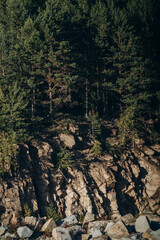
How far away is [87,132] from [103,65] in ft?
39.7

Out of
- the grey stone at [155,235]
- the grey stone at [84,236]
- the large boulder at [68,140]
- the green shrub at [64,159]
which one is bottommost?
the grey stone at [84,236]

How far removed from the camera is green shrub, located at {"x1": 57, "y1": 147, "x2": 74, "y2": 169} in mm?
26531

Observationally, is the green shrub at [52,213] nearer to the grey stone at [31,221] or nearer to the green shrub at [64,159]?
the grey stone at [31,221]

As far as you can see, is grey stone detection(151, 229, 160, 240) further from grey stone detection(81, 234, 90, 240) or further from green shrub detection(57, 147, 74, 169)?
green shrub detection(57, 147, 74, 169)

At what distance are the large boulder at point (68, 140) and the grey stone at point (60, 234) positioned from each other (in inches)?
466

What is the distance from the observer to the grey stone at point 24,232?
1848 cm

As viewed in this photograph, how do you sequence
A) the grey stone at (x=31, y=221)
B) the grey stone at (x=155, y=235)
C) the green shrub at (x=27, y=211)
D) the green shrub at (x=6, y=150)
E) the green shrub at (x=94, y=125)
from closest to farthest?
the grey stone at (x=155, y=235) → the grey stone at (x=31, y=221) → the green shrub at (x=27, y=211) → the green shrub at (x=6, y=150) → the green shrub at (x=94, y=125)

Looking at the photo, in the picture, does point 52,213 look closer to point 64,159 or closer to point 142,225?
point 64,159

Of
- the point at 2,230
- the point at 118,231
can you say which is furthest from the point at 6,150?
the point at 118,231

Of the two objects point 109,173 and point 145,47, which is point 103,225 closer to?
point 109,173

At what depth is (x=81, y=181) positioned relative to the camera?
26.6 metres

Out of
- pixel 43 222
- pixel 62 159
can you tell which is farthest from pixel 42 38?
pixel 43 222

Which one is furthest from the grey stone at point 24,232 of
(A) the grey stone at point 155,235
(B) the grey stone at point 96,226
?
(A) the grey stone at point 155,235

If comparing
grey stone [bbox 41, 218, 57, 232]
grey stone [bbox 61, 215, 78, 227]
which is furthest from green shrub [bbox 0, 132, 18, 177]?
grey stone [bbox 61, 215, 78, 227]
